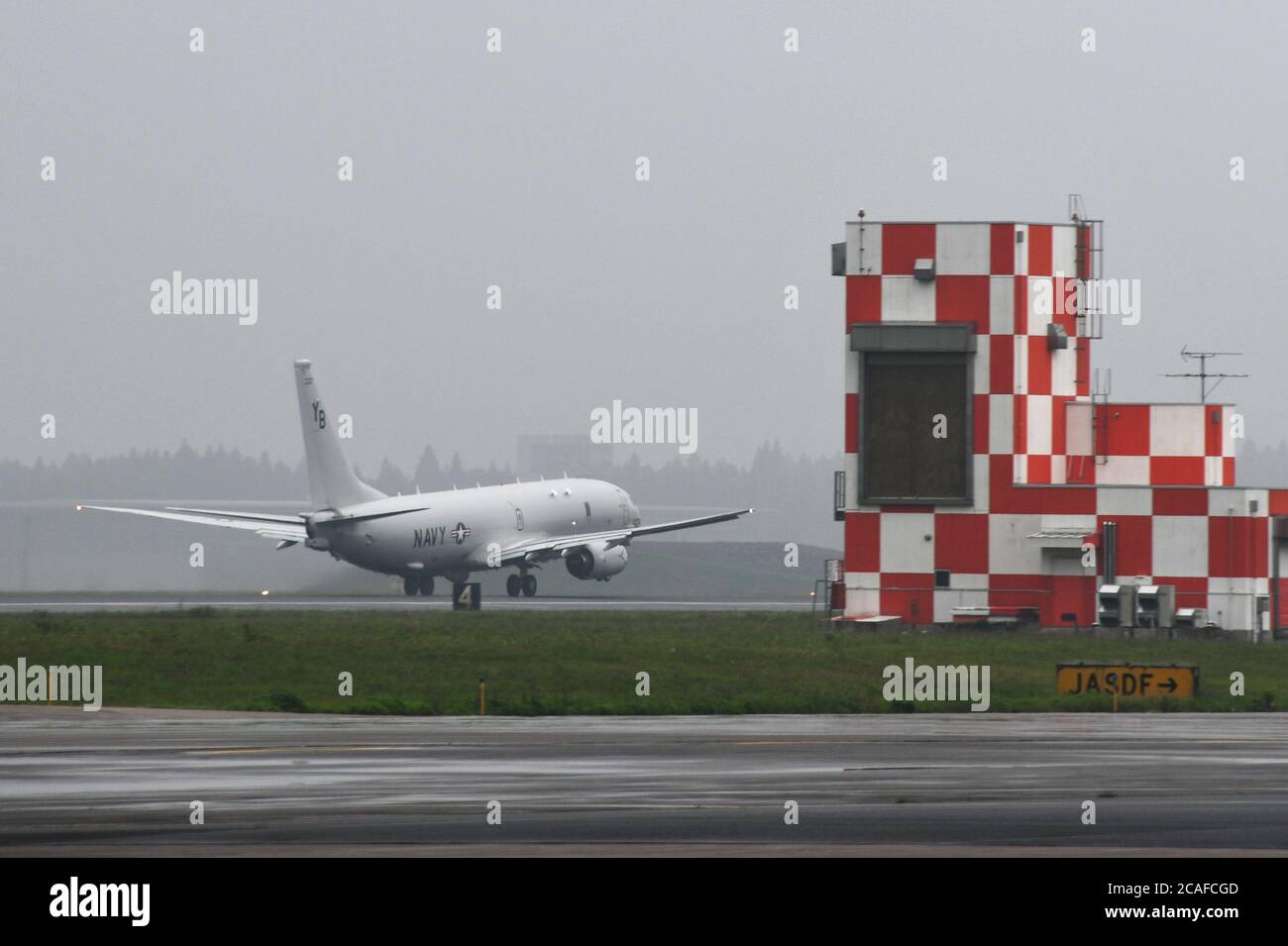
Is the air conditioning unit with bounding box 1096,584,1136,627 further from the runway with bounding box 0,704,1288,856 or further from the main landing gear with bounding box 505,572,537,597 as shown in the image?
the main landing gear with bounding box 505,572,537,597

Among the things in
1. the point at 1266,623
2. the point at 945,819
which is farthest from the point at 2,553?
the point at 945,819

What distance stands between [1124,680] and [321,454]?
42530mm

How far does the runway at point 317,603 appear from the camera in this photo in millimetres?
67625

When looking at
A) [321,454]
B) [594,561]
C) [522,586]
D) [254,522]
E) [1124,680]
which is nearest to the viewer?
[1124,680]

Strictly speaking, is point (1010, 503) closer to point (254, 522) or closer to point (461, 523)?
point (461, 523)

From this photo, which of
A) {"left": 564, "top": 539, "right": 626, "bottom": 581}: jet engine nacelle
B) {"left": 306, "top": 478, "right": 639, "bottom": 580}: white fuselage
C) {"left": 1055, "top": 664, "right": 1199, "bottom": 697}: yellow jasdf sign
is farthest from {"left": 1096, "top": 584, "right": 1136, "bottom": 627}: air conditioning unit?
{"left": 564, "top": 539, "right": 626, "bottom": 581}: jet engine nacelle

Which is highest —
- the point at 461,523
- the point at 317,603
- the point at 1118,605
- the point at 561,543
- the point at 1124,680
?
the point at 461,523

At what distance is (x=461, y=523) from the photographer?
77.4 metres

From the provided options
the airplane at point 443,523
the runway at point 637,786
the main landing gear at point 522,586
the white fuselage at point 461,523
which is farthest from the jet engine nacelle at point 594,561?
the runway at point 637,786

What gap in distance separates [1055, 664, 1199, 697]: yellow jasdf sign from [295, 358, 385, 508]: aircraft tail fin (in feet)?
136

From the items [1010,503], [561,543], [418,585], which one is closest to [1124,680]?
[1010,503]
